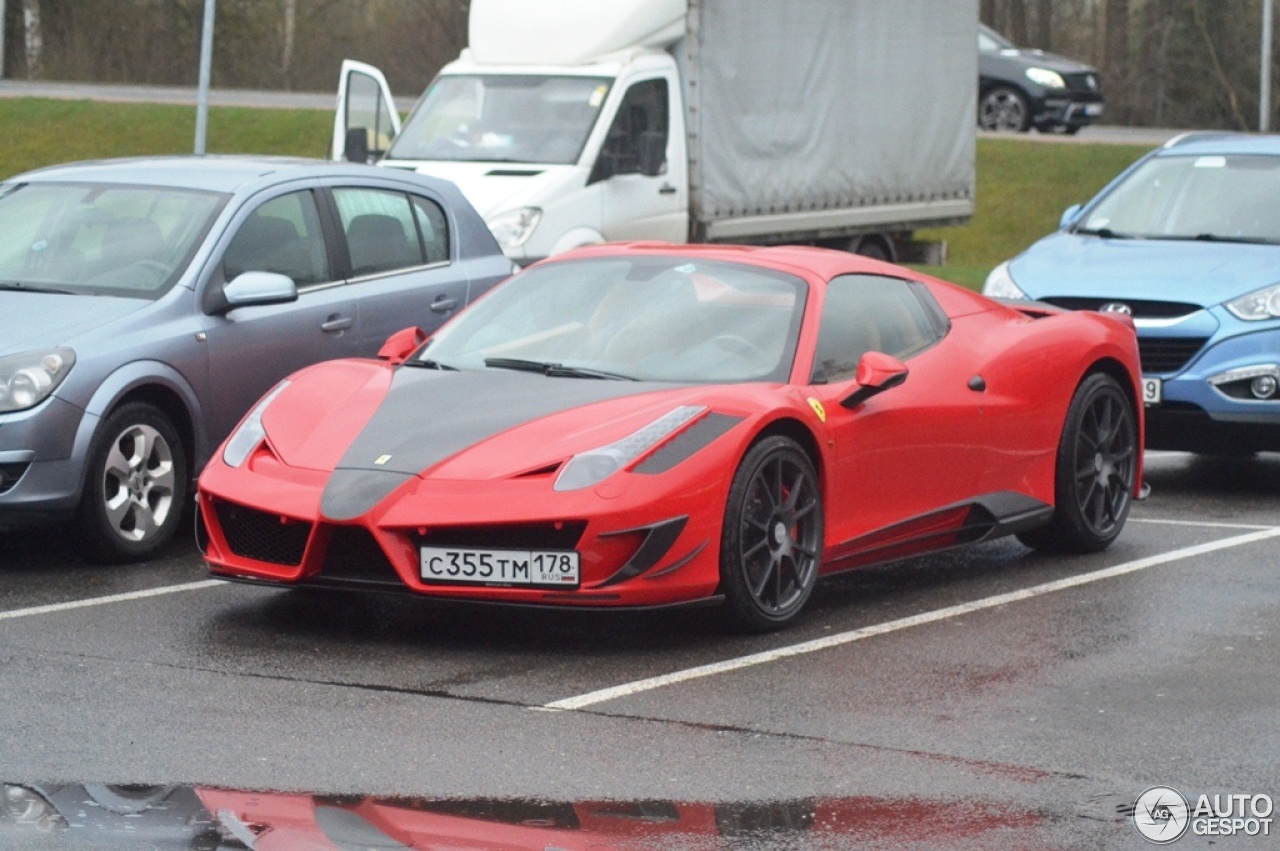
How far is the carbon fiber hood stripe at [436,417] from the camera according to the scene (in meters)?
7.03

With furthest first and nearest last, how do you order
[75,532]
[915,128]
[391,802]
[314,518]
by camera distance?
[915,128] < [75,532] < [314,518] < [391,802]

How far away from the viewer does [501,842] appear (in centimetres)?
491

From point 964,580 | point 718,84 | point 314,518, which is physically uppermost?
point 718,84

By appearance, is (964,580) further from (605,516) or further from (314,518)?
(314,518)

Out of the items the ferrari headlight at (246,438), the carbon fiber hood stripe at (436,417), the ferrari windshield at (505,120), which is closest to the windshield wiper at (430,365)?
the carbon fiber hood stripe at (436,417)

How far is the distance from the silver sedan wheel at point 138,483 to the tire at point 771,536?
2752 mm

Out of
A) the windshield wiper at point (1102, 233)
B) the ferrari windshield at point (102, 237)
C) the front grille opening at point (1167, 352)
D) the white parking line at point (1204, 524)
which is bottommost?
the white parking line at point (1204, 524)

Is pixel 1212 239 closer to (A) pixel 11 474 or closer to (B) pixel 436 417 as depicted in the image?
(B) pixel 436 417

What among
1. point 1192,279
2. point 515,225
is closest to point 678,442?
point 1192,279

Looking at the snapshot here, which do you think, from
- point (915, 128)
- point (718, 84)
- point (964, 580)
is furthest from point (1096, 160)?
point (964, 580)

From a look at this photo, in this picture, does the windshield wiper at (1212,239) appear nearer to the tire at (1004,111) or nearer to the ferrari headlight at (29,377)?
the ferrari headlight at (29,377)

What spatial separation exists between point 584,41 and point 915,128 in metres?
5.19

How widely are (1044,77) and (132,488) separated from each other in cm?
2780

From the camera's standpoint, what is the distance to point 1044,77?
34.6 m
